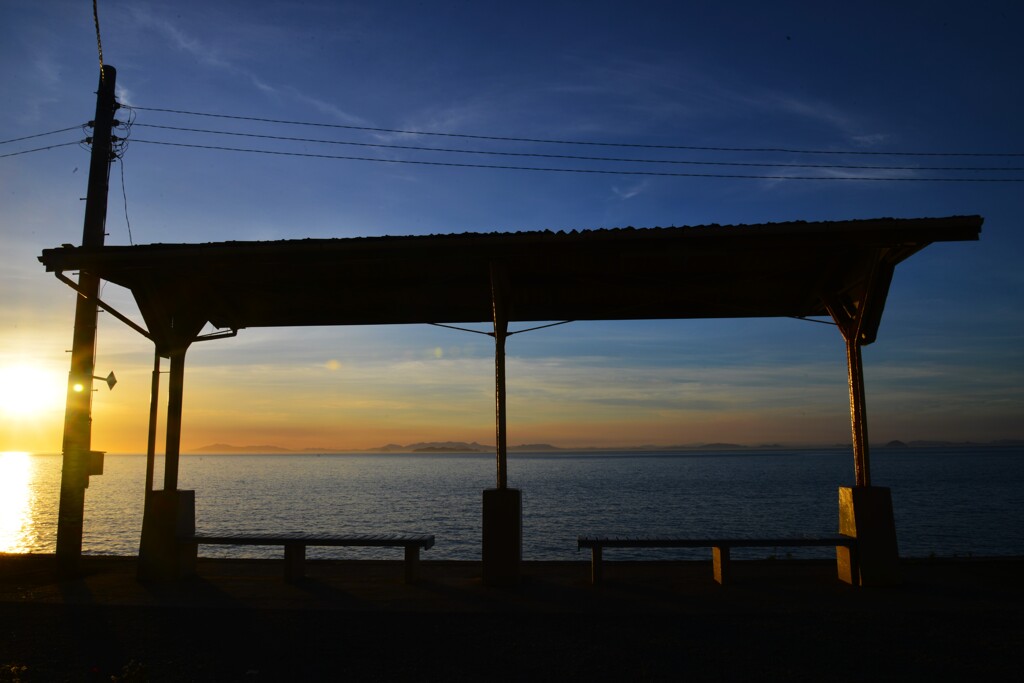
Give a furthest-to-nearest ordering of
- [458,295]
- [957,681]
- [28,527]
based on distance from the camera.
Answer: [28,527]
[458,295]
[957,681]

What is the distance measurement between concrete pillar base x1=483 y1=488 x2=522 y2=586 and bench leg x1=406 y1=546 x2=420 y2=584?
892 millimetres

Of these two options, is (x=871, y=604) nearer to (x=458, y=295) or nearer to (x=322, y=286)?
(x=458, y=295)

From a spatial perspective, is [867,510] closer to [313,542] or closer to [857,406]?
[857,406]

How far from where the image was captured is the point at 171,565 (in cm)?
948

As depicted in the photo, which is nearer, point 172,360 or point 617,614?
point 617,614

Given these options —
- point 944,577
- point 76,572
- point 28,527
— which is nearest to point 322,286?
point 76,572

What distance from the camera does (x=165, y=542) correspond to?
9.51 meters

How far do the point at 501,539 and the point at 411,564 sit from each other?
121 cm

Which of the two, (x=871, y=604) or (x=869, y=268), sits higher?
(x=869, y=268)

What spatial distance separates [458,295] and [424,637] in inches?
216

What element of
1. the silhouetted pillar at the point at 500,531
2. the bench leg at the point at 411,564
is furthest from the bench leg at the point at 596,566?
the bench leg at the point at 411,564

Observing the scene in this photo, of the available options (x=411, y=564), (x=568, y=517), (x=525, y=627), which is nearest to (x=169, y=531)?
(x=411, y=564)

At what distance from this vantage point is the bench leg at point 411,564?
893 cm

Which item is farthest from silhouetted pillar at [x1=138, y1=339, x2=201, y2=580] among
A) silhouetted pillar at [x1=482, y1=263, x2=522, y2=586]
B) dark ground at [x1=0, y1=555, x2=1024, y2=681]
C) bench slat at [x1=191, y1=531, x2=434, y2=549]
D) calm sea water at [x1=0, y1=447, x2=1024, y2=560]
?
calm sea water at [x1=0, y1=447, x2=1024, y2=560]
